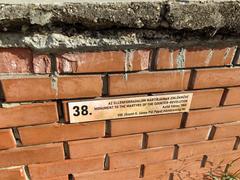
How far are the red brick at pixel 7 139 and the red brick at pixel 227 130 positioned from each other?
91cm

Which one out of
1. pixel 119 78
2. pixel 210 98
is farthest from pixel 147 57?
pixel 210 98

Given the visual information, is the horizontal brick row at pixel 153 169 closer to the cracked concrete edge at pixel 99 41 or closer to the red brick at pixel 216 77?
the red brick at pixel 216 77

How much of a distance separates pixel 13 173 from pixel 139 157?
1.86 ft

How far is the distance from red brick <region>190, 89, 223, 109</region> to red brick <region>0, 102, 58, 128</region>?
58 centimetres

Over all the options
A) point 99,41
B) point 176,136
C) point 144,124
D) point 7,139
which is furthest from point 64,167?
point 99,41

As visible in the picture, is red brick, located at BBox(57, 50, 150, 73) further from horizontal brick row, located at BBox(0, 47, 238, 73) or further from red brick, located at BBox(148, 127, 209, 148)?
red brick, located at BBox(148, 127, 209, 148)

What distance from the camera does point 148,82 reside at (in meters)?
1.14

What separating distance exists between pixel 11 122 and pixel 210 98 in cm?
81

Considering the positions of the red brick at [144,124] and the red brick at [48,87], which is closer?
the red brick at [48,87]

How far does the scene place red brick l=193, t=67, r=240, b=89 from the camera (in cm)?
118

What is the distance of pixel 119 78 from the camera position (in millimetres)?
1105

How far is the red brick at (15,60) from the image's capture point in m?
0.98

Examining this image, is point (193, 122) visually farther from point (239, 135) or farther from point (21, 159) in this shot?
point (21, 159)

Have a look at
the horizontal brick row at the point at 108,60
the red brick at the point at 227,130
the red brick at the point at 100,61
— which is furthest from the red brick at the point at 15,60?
the red brick at the point at 227,130
